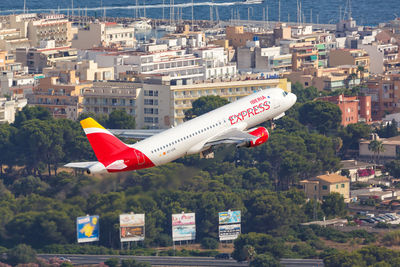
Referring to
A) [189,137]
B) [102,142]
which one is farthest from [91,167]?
[189,137]

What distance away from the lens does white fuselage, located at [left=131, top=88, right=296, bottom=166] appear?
136m

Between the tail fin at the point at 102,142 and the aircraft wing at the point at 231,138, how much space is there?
10.5m

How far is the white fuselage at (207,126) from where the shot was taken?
136m

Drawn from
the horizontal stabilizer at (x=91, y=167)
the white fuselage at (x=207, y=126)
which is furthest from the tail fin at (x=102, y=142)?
the white fuselage at (x=207, y=126)

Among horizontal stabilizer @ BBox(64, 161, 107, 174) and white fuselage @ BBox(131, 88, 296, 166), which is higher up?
white fuselage @ BBox(131, 88, 296, 166)

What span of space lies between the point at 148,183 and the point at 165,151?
20448mm

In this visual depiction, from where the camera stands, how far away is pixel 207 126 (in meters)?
141

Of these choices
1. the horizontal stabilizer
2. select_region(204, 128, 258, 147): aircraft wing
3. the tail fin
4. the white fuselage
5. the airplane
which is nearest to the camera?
the horizontal stabilizer

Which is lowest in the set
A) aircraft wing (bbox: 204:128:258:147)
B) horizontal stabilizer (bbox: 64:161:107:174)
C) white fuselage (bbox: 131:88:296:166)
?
horizontal stabilizer (bbox: 64:161:107:174)

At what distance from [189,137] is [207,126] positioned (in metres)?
2.91

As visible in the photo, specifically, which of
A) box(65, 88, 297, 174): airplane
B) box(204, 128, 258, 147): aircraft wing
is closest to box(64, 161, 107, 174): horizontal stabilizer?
box(65, 88, 297, 174): airplane

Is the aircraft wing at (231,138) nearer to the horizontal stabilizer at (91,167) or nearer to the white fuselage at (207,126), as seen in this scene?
the white fuselage at (207,126)

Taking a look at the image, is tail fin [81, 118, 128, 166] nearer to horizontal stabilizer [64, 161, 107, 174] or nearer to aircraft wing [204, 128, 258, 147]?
horizontal stabilizer [64, 161, 107, 174]

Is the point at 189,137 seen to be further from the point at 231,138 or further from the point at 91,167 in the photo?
the point at 91,167
